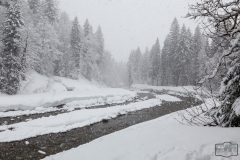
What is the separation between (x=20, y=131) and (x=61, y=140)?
257cm

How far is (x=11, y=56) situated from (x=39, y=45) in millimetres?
11971

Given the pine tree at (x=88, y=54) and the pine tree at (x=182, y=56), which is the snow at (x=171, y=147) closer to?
the pine tree at (x=182, y=56)

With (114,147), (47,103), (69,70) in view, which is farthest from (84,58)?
(114,147)

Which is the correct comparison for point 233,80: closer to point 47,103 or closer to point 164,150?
point 164,150

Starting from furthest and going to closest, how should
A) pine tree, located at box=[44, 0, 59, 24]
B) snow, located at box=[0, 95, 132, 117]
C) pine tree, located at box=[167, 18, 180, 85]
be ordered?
pine tree, located at box=[167, 18, 180, 85]
pine tree, located at box=[44, 0, 59, 24]
snow, located at box=[0, 95, 132, 117]

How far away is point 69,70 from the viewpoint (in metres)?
39.5

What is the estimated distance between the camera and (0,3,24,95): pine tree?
17.8 m

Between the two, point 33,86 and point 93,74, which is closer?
point 33,86

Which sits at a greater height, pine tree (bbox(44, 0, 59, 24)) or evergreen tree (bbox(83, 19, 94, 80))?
pine tree (bbox(44, 0, 59, 24))

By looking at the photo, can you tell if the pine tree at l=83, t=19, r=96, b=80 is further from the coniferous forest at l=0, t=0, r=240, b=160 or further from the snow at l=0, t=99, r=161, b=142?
the snow at l=0, t=99, r=161, b=142

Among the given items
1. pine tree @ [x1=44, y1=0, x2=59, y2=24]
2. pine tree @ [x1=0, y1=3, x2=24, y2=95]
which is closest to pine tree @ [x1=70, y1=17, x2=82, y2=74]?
pine tree @ [x1=44, y1=0, x2=59, y2=24]

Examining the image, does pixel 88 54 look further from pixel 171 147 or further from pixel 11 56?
pixel 171 147

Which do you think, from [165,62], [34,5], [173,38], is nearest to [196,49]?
[173,38]

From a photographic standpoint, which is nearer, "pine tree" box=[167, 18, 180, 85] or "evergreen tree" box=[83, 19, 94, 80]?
"evergreen tree" box=[83, 19, 94, 80]
